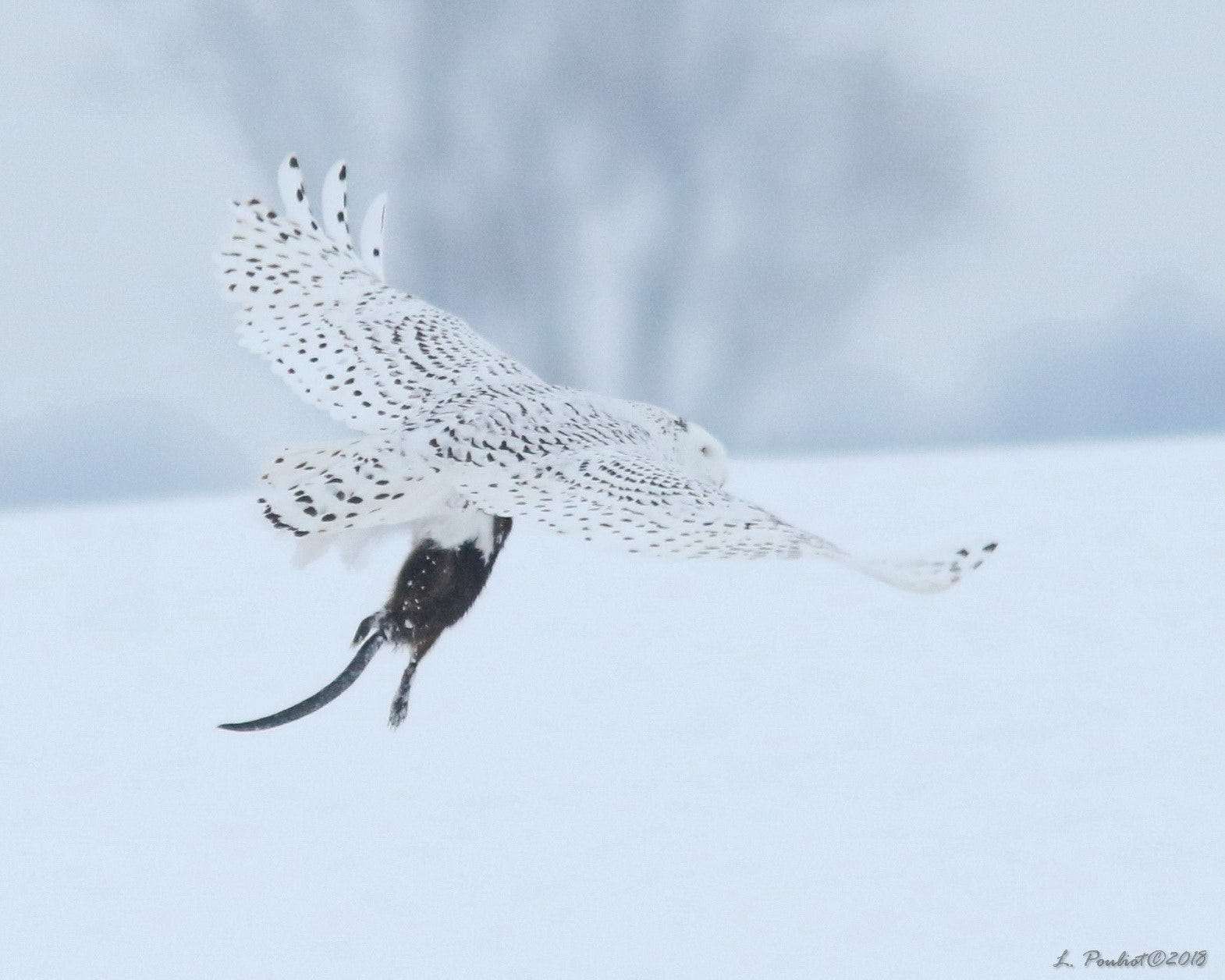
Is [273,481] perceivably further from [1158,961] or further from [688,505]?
[1158,961]

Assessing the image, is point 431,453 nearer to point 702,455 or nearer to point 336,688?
point 336,688

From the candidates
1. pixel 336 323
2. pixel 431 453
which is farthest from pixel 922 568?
pixel 336 323

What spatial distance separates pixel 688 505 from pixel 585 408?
0.32 m

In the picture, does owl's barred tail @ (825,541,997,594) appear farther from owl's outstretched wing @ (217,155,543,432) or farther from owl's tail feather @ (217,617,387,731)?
owl's outstretched wing @ (217,155,543,432)

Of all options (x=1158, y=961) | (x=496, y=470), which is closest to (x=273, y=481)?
(x=496, y=470)

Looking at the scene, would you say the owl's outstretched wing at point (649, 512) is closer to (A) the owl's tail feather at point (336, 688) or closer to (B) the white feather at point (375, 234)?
(A) the owl's tail feather at point (336, 688)

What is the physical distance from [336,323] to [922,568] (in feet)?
2.90

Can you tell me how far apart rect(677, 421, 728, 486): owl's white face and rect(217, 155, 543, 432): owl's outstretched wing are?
22 cm

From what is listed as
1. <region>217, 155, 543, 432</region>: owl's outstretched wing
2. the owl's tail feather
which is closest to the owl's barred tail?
the owl's tail feather

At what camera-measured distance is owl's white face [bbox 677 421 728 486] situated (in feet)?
5.12

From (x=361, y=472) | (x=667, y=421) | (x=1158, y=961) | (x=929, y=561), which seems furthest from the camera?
(x=667, y=421)

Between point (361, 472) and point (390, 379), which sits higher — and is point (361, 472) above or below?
below

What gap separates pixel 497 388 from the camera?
140 cm

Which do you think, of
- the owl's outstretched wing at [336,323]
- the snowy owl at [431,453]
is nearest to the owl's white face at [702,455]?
the snowy owl at [431,453]
